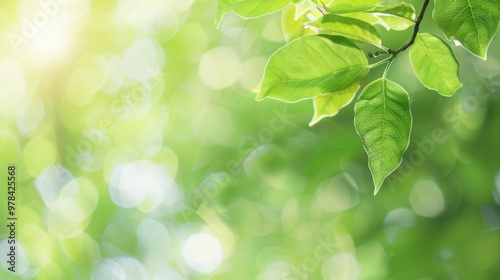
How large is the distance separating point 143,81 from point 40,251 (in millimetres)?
1417

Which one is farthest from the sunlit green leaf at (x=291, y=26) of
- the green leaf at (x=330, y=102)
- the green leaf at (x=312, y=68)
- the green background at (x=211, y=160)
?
the green background at (x=211, y=160)

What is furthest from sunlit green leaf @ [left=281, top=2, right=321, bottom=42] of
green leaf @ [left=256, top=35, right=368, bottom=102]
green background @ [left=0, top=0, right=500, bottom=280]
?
green background @ [left=0, top=0, right=500, bottom=280]

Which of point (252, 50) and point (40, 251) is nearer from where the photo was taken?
point (252, 50)

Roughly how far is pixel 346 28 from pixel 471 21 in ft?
0.49

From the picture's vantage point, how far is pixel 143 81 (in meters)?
3.55

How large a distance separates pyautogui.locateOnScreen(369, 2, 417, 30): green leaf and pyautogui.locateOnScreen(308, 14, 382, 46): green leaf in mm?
28

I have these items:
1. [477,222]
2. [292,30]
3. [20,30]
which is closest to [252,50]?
[20,30]

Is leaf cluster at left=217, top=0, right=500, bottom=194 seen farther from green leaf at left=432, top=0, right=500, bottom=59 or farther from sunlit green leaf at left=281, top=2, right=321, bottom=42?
sunlit green leaf at left=281, top=2, right=321, bottom=42

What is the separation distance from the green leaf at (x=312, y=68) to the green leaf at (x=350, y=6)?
3 cm

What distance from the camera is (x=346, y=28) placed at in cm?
66

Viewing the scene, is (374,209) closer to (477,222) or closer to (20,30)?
(477,222)

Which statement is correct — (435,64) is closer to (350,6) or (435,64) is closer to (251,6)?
(350,6)

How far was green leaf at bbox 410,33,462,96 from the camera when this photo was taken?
2.06 ft

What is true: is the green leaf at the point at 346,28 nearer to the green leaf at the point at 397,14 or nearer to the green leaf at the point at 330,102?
the green leaf at the point at 397,14
